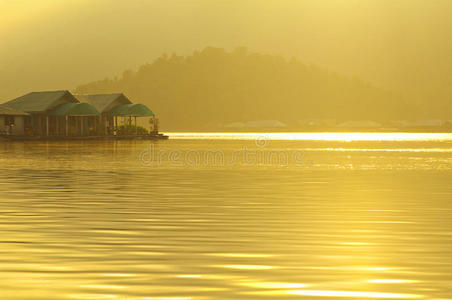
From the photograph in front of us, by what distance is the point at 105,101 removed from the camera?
302ft

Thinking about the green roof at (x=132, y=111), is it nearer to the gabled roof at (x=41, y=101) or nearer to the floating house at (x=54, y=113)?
the floating house at (x=54, y=113)

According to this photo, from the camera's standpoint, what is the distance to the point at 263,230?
1218 cm

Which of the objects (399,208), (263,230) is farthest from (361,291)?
(399,208)

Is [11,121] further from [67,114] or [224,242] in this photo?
[224,242]

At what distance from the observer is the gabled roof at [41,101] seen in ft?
285

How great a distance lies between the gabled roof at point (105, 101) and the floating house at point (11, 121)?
32.3 ft

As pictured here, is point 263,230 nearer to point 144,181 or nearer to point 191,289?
point 191,289

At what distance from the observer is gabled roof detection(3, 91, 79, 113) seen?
8675 centimetres

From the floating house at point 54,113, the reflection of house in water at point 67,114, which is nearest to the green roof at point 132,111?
the reflection of house in water at point 67,114

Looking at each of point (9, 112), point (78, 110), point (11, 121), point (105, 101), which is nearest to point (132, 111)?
point (105, 101)

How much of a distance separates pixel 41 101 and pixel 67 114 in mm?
5917

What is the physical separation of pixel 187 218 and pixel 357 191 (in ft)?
27.0

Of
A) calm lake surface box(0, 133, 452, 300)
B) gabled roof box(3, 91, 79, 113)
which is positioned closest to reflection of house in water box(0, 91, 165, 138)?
gabled roof box(3, 91, 79, 113)

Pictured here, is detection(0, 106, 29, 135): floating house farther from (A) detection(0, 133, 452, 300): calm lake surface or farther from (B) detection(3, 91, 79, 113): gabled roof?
(A) detection(0, 133, 452, 300): calm lake surface
